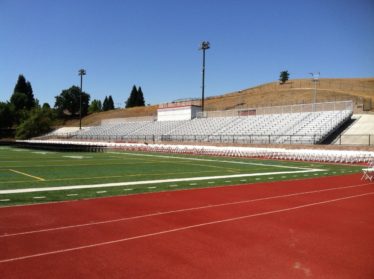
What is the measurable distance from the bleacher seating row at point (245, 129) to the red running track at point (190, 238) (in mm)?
26071

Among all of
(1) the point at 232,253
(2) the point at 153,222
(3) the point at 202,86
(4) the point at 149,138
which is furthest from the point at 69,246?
(3) the point at 202,86

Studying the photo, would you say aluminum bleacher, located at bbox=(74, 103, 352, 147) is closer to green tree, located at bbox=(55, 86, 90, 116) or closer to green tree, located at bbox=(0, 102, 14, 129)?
green tree, located at bbox=(0, 102, 14, 129)

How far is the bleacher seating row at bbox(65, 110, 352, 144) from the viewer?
1464 inches

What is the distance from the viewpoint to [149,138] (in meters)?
53.9

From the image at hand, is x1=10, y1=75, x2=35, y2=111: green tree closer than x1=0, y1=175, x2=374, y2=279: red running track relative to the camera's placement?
No

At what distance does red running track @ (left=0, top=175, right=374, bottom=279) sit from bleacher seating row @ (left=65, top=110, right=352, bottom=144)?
2607 centimetres

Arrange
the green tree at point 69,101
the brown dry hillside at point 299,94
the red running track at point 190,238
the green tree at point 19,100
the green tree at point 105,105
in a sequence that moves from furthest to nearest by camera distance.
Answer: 1. the green tree at point 105,105
2. the green tree at point 69,101
3. the green tree at point 19,100
4. the brown dry hillside at point 299,94
5. the red running track at point 190,238

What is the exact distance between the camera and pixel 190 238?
6883mm

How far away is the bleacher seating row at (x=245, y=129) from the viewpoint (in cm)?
3719

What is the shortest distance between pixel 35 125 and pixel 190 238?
83.5 m

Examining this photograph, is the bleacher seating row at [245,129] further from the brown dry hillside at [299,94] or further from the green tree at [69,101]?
the green tree at [69,101]

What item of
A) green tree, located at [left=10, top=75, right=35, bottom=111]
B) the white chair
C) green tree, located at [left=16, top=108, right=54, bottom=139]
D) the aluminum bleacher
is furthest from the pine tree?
the white chair

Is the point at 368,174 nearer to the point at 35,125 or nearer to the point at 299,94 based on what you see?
the point at 299,94

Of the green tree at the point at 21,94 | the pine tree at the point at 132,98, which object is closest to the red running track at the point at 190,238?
the green tree at the point at 21,94
